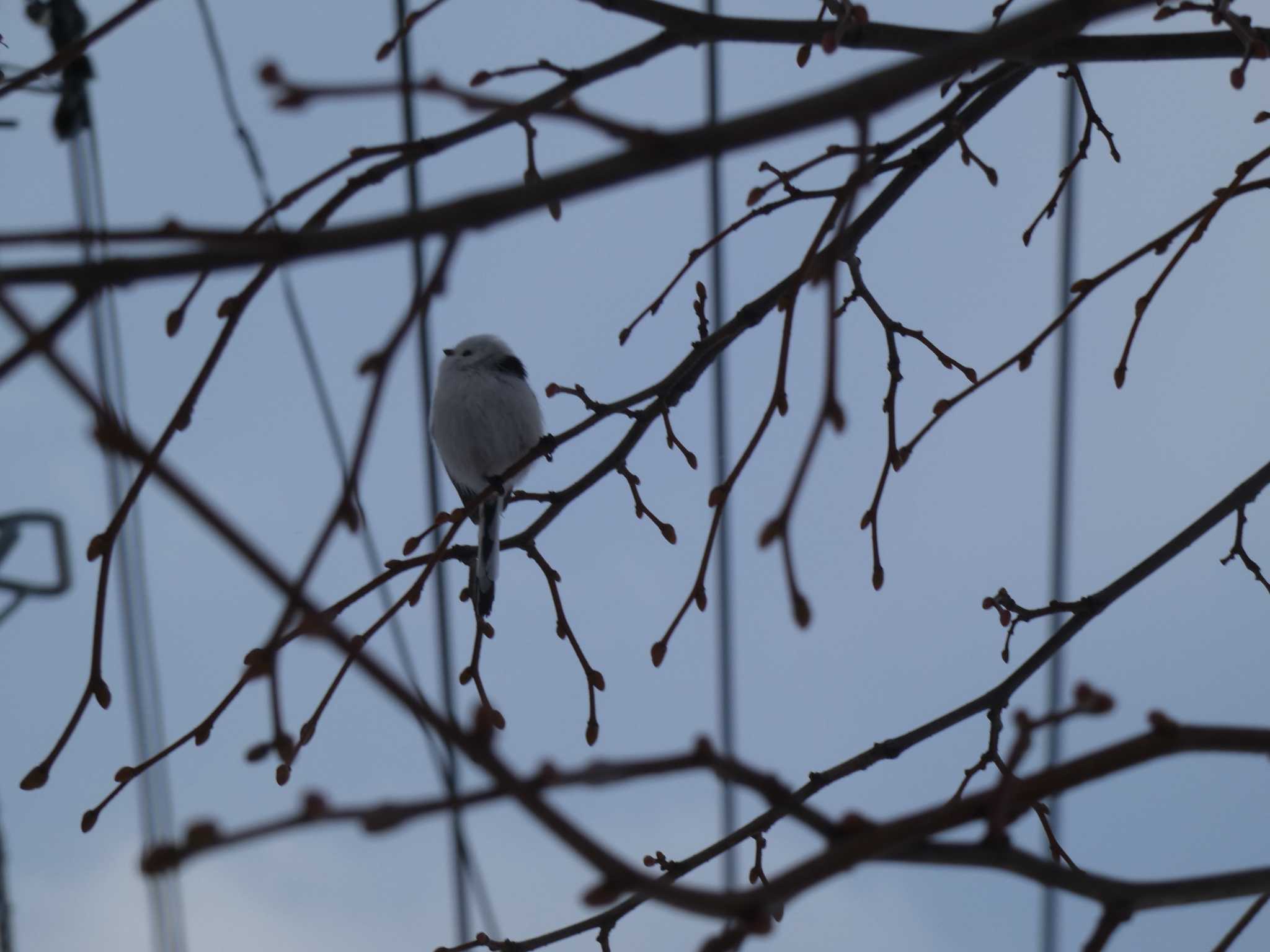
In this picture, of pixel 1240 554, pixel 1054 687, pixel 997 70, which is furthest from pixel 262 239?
pixel 1054 687

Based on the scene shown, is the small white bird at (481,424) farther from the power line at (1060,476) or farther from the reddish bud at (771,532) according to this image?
the reddish bud at (771,532)

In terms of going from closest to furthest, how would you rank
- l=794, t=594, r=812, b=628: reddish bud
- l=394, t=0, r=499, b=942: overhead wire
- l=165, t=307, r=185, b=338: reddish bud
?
l=794, t=594, r=812, b=628: reddish bud
l=165, t=307, r=185, b=338: reddish bud
l=394, t=0, r=499, b=942: overhead wire

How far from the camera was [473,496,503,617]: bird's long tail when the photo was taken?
61.2 inches

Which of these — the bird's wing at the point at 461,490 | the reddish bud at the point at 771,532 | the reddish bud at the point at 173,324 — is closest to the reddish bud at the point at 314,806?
the reddish bud at the point at 771,532

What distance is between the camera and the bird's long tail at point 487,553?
156 centimetres

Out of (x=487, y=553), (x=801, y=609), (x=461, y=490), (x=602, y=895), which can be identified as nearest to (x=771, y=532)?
(x=801, y=609)

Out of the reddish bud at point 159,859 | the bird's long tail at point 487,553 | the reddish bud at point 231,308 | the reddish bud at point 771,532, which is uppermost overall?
the bird's long tail at point 487,553

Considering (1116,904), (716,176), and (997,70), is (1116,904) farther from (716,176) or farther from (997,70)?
(716,176)

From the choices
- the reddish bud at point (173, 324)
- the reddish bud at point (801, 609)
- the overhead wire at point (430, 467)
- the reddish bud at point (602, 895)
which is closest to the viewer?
the reddish bud at point (602, 895)

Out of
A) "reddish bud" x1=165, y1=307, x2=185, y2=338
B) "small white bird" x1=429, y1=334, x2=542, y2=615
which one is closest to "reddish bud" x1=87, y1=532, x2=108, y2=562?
"reddish bud" x1=165, y1=307, x2=185, y2=338

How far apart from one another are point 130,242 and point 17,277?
0.15 ft

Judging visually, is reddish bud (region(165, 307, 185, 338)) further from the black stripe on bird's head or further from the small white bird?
the black stripe on bird's head

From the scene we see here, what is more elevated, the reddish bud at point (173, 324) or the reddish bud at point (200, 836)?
the reddish bud at point (173, 324)

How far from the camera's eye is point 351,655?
347mm
